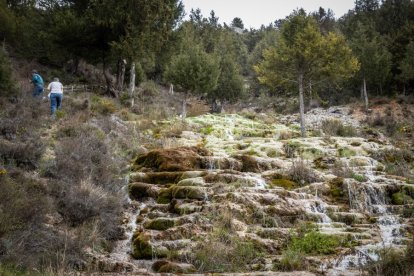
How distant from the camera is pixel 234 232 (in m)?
6.88

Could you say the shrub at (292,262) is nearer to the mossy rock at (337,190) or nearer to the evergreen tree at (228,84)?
the mossy rock at (337,190)

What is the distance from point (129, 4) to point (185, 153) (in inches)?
541

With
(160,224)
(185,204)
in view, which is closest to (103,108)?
(185,204)

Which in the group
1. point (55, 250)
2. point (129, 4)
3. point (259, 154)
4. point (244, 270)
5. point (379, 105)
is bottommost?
point (244, 270)

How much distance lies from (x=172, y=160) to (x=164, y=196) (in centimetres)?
222

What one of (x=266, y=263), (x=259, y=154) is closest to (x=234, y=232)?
(x=266, y=263)

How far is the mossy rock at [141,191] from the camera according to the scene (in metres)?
9.39

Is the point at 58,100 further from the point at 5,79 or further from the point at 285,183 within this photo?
the point at 285,183

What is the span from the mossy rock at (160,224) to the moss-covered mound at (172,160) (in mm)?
3346

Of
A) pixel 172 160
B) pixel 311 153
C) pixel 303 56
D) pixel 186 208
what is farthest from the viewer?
pixel 303 56

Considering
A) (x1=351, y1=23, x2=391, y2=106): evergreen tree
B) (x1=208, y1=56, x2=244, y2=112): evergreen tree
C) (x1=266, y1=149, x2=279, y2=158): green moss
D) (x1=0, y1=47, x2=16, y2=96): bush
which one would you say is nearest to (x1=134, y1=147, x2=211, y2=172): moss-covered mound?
(x1=266, y1=149, x2=279, y2=158): green moss

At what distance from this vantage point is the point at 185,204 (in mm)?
8297

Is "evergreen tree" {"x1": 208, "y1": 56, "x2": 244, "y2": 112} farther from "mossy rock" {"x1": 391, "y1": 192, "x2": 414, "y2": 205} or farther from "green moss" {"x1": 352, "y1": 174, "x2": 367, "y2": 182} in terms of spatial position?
"mossy rock" {"x1": 391, "y1": 192, "x2": 414, "y2": 205}

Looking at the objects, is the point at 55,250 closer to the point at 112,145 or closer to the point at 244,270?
the point at 244,270
